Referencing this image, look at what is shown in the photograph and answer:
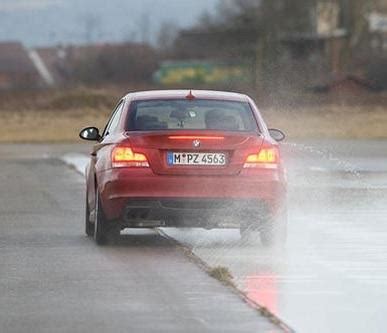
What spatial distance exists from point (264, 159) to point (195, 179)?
2.18 feet

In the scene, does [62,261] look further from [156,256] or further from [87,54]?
[87,54]

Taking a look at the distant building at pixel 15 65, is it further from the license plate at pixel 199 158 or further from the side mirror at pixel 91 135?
the license plate at pixel 199 158

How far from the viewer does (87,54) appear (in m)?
137

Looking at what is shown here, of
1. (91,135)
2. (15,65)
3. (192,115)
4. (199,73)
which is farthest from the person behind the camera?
(15,65)

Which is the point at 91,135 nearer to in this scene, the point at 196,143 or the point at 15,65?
the point at 196,143

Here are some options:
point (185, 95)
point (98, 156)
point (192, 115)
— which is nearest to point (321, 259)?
A: point (192, 115)

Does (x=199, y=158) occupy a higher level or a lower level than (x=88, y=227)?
higher

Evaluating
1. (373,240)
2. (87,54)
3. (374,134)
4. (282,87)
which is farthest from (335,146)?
(87,54)

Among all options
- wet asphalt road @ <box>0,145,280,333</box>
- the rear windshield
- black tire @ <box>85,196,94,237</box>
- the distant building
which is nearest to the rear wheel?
wet asphalt road @ <box>0,145,280,333</box>

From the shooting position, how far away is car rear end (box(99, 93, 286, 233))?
15.2 m

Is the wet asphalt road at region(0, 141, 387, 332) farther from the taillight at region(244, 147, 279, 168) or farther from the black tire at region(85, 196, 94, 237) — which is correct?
the taillight at region(244, 147, 279, 168)

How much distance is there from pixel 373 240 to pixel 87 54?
122 metres

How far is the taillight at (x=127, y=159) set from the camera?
15250 mm

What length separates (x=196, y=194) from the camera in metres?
15.1
